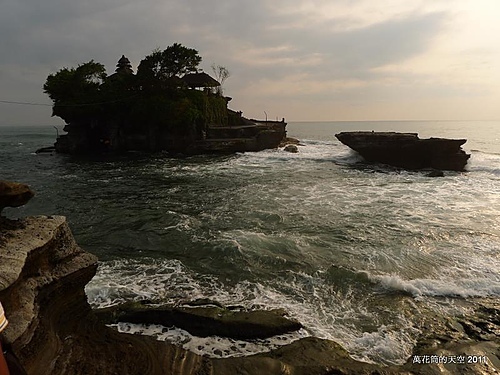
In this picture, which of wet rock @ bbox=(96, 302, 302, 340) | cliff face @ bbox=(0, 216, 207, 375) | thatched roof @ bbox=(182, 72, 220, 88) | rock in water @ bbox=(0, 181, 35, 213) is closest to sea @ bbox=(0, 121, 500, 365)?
wet rock @ bbox=(96, 302, 302, 340)

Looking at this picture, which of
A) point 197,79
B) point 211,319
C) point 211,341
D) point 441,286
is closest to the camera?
point 211,341

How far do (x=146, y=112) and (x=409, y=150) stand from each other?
28.2 m

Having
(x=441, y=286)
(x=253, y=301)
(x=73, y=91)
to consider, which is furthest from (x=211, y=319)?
(x=73, y=91)

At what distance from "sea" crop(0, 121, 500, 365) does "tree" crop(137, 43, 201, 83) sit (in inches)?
884

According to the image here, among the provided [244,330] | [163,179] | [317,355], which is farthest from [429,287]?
[163,179]

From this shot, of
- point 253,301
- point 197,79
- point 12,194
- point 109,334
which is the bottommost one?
point 253,301

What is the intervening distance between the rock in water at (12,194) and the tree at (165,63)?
3852 centimetres

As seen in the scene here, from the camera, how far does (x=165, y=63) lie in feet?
133

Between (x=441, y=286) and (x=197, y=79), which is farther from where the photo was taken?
(x=197, y=79)

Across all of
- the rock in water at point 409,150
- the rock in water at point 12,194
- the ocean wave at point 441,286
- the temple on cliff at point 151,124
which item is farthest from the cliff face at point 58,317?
the temple on cliff at point 151,124

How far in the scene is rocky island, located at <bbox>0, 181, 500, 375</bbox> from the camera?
403 centimetres

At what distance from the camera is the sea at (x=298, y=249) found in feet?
22.2

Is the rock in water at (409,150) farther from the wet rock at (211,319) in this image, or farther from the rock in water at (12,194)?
the rock in water at (12,194)

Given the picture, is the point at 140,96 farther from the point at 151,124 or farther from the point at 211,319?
the point at 211,319
